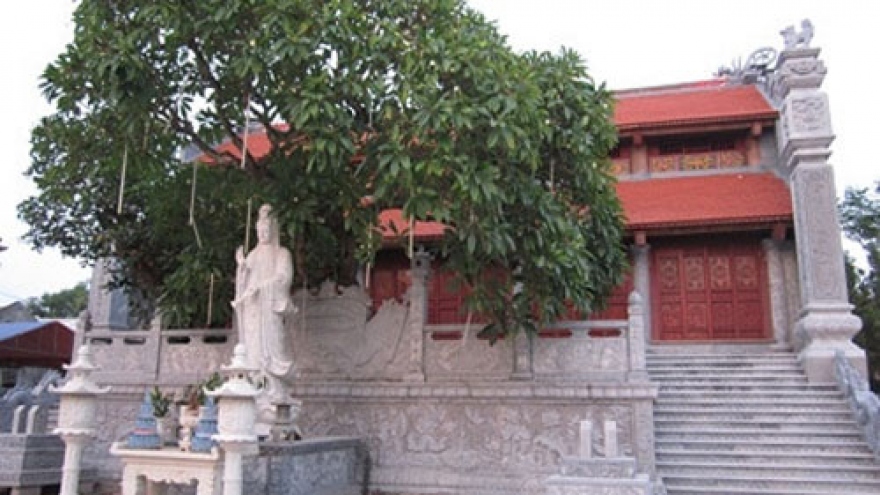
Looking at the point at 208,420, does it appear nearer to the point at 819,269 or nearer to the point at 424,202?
the point at 424,202

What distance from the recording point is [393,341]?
33.3 feet

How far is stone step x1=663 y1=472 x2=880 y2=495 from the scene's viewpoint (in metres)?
8.05

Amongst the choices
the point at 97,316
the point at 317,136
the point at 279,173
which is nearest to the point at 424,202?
the point at 317,136

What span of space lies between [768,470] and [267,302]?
626 cm

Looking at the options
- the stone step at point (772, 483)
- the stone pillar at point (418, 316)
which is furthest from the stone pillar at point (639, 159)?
the stone step at point (772, 483)

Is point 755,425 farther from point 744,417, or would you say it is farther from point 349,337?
point 349,337

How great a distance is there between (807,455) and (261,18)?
798cm

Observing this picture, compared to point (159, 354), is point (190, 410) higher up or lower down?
lower down

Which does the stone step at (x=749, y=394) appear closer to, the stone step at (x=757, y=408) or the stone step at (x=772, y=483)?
the stone step at (x=757, y=408)

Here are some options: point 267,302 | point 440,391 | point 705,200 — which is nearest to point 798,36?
point 705,200

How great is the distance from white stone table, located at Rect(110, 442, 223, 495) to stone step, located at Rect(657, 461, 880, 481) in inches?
206

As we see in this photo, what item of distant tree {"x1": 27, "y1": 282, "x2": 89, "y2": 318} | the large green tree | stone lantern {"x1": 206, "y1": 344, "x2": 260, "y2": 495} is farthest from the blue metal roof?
distant tree {"x1": 27, "y1": 282, "x2": 89, "y2": 318}

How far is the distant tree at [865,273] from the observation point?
14.5 metres

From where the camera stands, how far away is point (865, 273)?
16828mm
